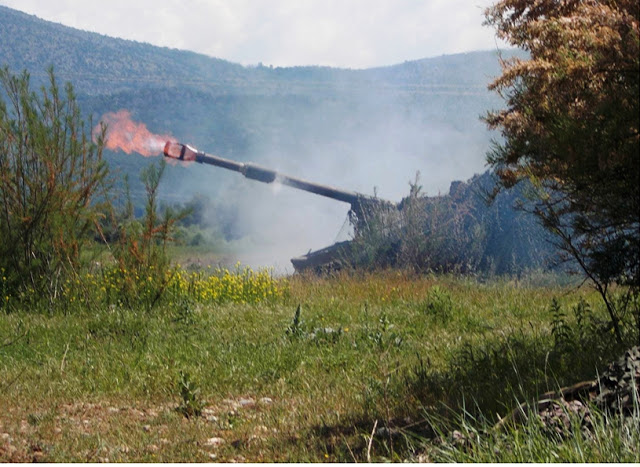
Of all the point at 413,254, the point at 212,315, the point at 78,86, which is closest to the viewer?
the point at 212,315

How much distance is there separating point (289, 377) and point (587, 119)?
9.89 feet

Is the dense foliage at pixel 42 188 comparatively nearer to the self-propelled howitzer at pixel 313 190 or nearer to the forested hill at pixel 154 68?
the self-propelled howitzer at pixel 313 190

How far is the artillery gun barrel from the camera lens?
18.2 metres

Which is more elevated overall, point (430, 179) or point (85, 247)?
point (430, 179)

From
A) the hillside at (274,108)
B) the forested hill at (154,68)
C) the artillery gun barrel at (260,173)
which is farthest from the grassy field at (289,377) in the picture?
the forested hill at (154,68)

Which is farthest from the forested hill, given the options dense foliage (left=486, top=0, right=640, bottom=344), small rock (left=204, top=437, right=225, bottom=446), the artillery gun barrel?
small rock (left=204, top=437, right=225, bottom=446)

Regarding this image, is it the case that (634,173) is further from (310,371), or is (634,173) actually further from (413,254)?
(413,254)

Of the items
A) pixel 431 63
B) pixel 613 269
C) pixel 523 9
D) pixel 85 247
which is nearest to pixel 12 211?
pixel 85 247

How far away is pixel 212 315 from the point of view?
913 centimetres

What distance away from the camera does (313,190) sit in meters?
20.2

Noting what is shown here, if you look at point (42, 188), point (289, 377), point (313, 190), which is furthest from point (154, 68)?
point (289, 377)

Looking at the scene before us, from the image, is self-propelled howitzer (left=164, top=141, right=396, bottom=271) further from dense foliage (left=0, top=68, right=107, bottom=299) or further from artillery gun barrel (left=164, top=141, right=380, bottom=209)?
dense foliage (left=0, top=68, right=107, bottom=299)

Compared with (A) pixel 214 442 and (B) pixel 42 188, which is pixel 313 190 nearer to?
(B) pixel 42 188

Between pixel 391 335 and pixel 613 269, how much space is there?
235 cm
